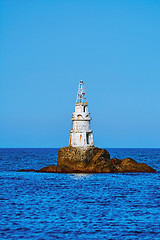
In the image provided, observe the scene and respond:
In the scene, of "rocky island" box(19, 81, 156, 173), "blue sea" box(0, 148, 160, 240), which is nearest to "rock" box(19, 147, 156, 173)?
"rocky island" box(19, 81, 156, 173)

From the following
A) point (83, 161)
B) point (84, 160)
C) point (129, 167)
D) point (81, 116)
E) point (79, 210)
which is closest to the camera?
point (79, 210)

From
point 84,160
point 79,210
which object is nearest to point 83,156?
point 84,160

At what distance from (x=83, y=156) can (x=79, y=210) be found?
129 feet

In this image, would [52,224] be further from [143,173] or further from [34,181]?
[143,173]

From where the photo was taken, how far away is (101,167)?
3088 inches

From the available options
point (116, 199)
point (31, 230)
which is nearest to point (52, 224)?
point (31, 230)

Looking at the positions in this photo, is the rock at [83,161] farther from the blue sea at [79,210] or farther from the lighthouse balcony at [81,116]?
the blue sea at [79,210]

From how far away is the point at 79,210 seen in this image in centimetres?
3991

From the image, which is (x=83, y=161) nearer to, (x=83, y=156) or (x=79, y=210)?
(x=83, y=156)

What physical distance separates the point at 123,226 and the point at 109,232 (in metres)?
2.06

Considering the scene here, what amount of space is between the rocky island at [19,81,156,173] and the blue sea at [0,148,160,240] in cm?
1500

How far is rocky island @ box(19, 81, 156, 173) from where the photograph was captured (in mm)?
78688

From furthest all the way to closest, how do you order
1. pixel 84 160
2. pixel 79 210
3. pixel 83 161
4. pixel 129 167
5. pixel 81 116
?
pixel 129 167, pixel 81 116, pixel 84 160, pixel 83 161, pixel 79 210

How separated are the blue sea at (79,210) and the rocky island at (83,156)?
49.2 ft
